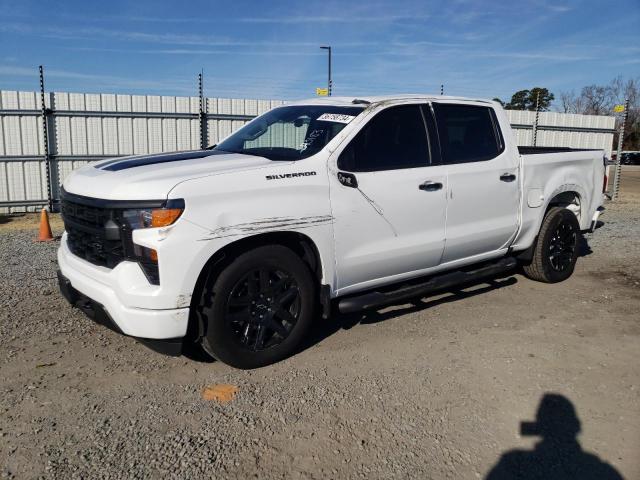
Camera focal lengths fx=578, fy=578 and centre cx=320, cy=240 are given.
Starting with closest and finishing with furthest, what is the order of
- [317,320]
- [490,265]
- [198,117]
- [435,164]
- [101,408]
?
[101,408] < [435,164] < [317,320] < [490,265] < [198,117]

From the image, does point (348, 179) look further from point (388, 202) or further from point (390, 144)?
point (390, 144)

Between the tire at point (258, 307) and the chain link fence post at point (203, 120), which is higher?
the chain link fence post at point (203, 120)

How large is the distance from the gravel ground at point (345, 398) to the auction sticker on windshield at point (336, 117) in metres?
1.76

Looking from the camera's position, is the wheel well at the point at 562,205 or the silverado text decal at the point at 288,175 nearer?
the silverado text decal at the point at 288,175

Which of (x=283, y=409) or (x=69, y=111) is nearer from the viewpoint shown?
(x=283, y=409)

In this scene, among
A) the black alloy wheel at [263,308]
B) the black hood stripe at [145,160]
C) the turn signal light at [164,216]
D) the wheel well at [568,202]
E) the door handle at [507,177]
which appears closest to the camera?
the turn signal light at [164,216]

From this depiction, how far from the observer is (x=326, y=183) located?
4.16 metres

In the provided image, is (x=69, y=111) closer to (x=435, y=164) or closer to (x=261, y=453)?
(x=435, y=164)

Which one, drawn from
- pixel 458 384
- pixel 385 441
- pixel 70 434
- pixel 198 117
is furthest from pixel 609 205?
pixel 70 434

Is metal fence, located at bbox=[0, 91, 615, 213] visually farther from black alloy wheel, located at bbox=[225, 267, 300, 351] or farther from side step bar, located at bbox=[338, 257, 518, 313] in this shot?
black alloy wheel, located at bbox=[225, 267, 300, 351]

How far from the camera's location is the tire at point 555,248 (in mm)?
6090

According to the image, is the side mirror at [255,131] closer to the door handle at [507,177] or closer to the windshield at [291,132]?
the windshield at [291,132]

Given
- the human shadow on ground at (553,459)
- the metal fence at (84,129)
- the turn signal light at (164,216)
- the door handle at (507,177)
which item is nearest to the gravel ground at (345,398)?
the human shadow on ground at (553,459)

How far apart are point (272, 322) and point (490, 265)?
2501 millimetres
